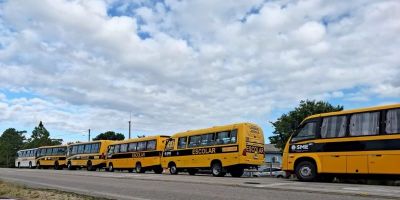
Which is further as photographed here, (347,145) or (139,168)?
(139,168)

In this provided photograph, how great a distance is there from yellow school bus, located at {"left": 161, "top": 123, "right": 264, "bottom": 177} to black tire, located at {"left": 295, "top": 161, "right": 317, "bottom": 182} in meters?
5.00

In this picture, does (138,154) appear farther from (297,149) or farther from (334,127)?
(334,127)

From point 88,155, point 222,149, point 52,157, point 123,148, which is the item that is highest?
point 123,148

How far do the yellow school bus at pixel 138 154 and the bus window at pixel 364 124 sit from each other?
16785 mm

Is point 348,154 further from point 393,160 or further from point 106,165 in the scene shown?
point 106,165

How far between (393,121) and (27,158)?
51.1 m

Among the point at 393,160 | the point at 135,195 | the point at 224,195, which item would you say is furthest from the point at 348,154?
A: the point at 135,195

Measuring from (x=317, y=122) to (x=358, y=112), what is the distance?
188cm

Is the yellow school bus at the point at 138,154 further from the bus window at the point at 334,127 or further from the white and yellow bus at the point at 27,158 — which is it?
the white and yellow bus at the point at 27,158

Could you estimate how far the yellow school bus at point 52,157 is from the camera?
48.8m

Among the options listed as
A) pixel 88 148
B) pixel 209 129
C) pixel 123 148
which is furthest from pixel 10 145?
pixel 209 129

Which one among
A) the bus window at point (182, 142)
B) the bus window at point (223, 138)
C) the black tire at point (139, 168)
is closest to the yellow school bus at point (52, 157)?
the black tire at point (139, 168)

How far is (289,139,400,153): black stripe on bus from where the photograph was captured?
16469 millimetres

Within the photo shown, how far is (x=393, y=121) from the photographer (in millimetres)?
16547
